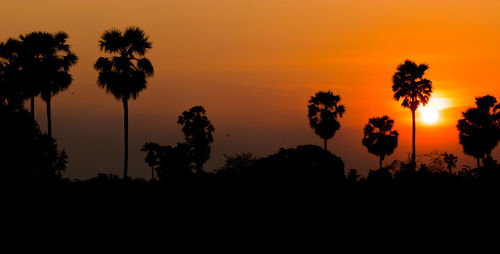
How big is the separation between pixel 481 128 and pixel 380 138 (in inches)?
704

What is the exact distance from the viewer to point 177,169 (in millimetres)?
68062

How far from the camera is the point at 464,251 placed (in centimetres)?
3291

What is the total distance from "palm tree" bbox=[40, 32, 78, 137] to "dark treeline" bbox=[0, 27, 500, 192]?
0.08 m

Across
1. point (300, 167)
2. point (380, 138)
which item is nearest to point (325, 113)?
point (380, 138)

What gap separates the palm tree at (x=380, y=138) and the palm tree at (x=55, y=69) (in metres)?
42.6

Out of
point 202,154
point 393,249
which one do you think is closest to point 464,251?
point 393,249

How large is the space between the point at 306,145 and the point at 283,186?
1375 centimetres

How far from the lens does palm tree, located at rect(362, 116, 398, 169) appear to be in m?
94.8

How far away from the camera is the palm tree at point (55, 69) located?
64.5m

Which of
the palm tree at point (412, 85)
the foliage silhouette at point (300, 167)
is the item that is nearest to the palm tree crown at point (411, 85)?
the palm tree at point (412, 85)

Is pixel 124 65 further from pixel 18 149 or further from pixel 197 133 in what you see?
pixel 197 133

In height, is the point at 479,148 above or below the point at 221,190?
above

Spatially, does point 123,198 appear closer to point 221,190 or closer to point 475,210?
point 221,190

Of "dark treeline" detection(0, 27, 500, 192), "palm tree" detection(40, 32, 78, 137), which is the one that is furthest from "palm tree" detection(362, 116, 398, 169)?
"palm tree" detection(40, 32, 78, 137)
